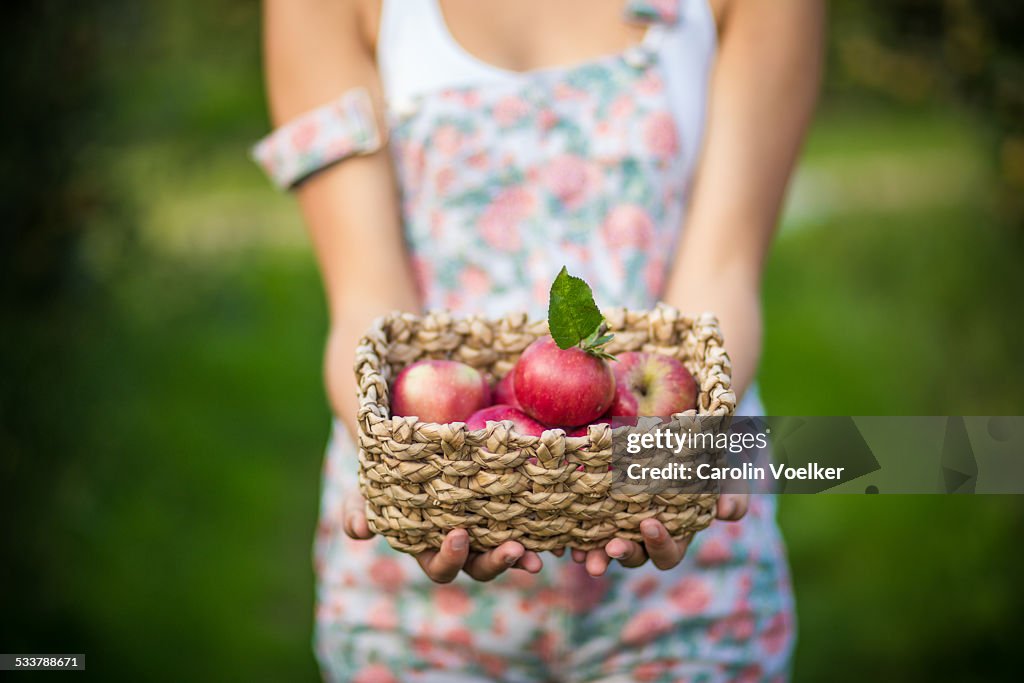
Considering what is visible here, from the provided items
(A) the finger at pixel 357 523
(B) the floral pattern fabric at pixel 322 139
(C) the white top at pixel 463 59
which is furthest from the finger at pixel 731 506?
(B) the floral pattern fabric at pixel 322 139

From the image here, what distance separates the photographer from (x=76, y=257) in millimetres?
2447

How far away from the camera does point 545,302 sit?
1.58 metres

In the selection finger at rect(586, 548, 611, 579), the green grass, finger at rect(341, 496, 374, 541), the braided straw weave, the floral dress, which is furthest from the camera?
the green grass

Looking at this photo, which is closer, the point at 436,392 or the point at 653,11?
the point at 436,392

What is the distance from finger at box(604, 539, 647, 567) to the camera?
1.21 metres

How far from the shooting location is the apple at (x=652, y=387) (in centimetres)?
129

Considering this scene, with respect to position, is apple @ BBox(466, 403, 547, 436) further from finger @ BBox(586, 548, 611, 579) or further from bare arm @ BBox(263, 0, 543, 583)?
bare arm @ BBox(263, 0, 543, 583)

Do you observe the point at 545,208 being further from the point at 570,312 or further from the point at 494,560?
the point at 494,560

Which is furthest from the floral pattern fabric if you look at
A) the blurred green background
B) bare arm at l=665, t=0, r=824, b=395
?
the blurred green background

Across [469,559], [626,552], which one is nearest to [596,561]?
[626,552]

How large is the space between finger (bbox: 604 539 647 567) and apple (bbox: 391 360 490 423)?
0.26 m
